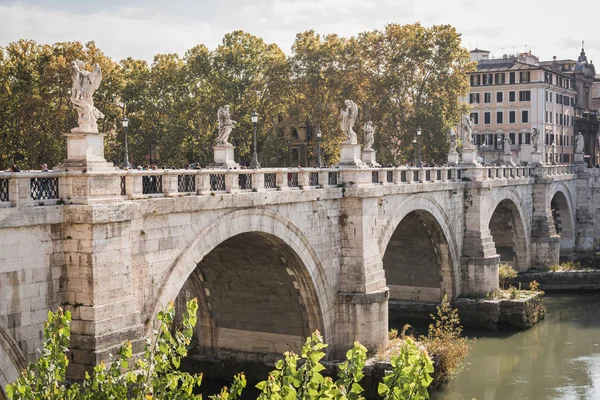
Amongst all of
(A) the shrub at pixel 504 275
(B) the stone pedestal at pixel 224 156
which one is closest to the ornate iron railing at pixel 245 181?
(B) the stone pedestal at pixel 224 156

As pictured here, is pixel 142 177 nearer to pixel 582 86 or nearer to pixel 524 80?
pixel 524 80

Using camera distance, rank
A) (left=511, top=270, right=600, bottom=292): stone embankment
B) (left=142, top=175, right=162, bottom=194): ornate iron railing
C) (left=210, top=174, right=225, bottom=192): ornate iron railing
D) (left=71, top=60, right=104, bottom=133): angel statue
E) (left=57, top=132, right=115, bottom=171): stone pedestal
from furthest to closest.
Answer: (left=511, top=270, right=600, bottom=292): stone embankment, (left=210, top=174, right=225, bottom=192): ornate iron railing, (left=142, top=175, right=162, bottom=194): ornate iron railing, (left=71, top=60, right=104, bottom=133): angel statue, (left=57, top=132, right=115, bottom=171): stone pedestal

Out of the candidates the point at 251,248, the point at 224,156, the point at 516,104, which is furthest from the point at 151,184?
the point at 516,104

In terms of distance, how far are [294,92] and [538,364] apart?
22.6 metres

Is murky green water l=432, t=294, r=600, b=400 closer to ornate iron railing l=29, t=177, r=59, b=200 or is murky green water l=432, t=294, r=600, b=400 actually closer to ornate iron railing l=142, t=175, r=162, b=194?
ornate iron railing l=142, t=175, r=162, b=194

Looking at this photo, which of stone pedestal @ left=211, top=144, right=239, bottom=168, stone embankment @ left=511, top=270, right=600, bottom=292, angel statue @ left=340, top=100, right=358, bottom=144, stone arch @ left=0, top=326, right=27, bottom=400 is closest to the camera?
stone arch @ left=0, top=326, right=27, bottom=400

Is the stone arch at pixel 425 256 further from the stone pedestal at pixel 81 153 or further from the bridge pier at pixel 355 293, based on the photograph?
the stone pedestal at pixel 81 153

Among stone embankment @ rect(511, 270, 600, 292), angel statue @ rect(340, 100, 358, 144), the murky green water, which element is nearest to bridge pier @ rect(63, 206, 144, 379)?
angel statue @ rect(340, 100, 358, 144)

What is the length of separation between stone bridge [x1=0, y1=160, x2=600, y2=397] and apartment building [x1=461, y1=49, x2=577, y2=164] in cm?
2387

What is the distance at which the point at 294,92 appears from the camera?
46156 millimetres

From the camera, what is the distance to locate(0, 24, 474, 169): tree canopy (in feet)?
143

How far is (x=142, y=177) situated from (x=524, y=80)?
55.9 meters

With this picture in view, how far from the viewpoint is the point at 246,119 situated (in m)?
44.5

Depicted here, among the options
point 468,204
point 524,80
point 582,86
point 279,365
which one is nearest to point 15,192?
point 279,365
